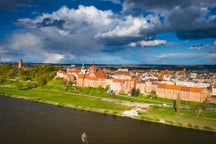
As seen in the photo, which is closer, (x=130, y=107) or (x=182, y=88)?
(x=130, y=107)

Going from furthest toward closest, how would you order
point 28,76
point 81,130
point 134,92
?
point 28,76
point 134,92
point 81,130

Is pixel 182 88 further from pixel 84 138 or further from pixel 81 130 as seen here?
pixel 84 138

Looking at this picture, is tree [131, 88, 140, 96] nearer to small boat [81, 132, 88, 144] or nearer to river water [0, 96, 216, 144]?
river water [0, 96, 216, 144]

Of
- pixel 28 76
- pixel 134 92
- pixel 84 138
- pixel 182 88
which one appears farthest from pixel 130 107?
pixel 28 76

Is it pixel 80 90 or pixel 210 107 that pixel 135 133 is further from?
pixel 80 90

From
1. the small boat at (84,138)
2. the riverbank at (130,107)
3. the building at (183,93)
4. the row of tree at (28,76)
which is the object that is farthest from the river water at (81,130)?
the row of tree at (28,76)

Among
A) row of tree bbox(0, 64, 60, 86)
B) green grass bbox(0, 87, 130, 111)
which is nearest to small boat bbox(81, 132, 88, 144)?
green grass bbox(0, 87, 130, 111)

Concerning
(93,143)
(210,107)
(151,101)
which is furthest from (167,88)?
(93,143)
